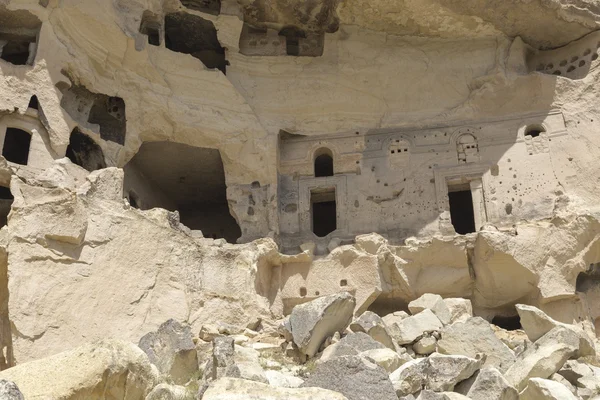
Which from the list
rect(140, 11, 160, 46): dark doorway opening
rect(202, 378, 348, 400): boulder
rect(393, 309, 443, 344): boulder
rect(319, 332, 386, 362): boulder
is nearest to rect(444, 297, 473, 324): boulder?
rect(393, 309, 443, 344): boulder

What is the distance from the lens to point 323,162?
14.9 m

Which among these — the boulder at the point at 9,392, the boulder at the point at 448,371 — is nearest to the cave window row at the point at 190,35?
the boulder at the point at 448,371

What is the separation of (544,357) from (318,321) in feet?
8.10

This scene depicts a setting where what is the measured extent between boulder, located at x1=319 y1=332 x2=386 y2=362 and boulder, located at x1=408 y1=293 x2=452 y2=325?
2313 millimetres

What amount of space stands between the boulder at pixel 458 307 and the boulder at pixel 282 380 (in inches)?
161

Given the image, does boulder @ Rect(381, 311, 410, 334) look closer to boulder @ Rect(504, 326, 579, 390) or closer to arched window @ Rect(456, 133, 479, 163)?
boulder @ Rect(504, 326, 579, 390)

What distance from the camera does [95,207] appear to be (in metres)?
10.9

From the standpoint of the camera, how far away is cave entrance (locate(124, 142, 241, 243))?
1458 cm

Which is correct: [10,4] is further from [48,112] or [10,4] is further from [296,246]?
[296,246]

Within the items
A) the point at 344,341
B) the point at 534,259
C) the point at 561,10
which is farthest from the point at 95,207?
the point at 561,10

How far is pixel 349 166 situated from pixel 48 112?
5.34 metres

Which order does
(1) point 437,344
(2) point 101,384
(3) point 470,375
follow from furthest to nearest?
(1) point 437,344
(3) point 470,375
(2) point 101,384

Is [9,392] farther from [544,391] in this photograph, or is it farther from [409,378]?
[544,391]

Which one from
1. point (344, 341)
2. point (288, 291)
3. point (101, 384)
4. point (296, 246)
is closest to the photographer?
point (101, 384)
